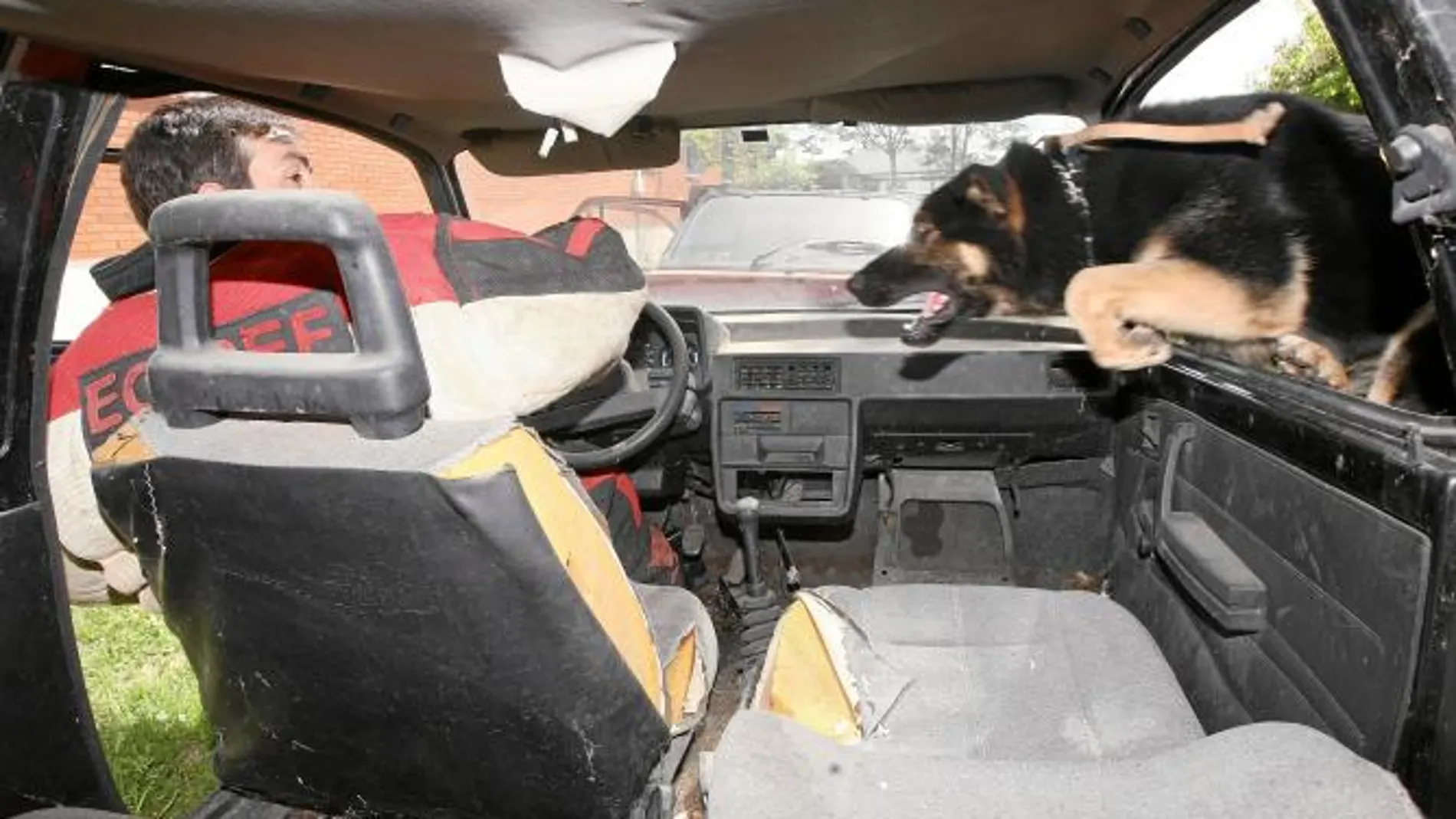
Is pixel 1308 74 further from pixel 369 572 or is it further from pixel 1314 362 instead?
pixel 369 572

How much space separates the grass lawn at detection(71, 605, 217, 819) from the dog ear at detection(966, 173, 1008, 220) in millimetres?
2815

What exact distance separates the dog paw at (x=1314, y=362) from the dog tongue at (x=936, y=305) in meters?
0.94

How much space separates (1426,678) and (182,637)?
1.72 m

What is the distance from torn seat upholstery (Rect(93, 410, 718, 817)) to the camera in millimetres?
1191

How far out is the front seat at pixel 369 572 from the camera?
3.77 feet

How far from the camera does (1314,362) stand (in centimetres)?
199

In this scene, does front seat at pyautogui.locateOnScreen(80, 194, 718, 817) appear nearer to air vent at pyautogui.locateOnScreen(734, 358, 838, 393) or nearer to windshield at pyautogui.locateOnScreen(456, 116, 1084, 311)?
air vent at pyautogui.locateOnScreen(734, 358, 838, 393)

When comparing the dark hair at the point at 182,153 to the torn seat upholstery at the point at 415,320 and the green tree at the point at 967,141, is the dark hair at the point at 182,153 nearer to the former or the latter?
the torn seat upholstery at the point at 415,320

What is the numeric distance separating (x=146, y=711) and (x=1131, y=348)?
364 cm

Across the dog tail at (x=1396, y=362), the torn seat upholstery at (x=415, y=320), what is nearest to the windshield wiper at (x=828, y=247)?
the dog tail at (x=1396, y=362)

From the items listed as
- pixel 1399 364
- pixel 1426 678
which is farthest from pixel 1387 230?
pixel 1426 678

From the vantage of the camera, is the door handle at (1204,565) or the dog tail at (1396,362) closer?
the door handle at (1204,565)

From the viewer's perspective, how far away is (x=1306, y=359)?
200cm

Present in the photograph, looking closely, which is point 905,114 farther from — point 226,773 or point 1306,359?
point 226,773
